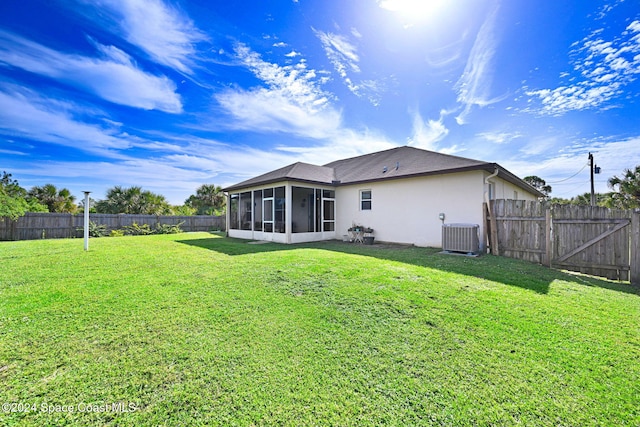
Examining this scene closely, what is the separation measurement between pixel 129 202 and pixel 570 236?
2245 cm

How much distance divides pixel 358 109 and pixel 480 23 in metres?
5.47

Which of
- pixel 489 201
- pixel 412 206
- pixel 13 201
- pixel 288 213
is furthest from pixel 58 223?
pixel 489 201

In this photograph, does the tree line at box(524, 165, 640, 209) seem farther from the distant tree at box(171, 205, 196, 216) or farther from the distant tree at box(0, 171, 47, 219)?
the distant tree at box(0, 171, 47, 219)

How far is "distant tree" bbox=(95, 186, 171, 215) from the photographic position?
56.4 feet

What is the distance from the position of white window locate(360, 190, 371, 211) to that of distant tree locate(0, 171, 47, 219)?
16.7m

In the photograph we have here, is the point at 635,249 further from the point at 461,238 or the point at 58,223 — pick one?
the point at 58,223

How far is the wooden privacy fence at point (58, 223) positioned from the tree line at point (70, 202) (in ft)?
2.67

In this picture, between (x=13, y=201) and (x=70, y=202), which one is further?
(x=70, y=202)

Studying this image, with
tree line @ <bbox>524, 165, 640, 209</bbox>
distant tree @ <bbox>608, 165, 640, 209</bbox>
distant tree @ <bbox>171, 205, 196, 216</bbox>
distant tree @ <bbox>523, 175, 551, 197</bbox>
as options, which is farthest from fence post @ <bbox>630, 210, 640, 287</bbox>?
distant tree @ <bbox>523, 175, 551, 197</bbox>

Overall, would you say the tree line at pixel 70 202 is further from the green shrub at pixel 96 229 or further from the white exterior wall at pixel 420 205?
the white exterior wall at pixel 420 205

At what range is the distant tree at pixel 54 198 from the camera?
1596 centimetres

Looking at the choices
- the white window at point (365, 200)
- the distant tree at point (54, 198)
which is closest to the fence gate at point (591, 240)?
the white window at point (365, 200)

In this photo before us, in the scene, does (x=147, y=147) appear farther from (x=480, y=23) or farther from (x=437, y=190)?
(x=480, y=23)

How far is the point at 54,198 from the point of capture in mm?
Result: 16453
